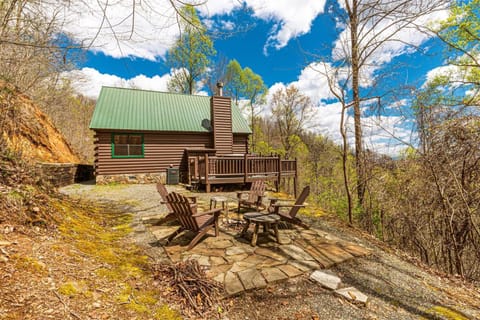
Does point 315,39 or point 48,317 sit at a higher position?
point 315,39

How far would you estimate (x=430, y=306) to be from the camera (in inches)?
91.8

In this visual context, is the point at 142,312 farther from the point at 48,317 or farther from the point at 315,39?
the point at 315,39

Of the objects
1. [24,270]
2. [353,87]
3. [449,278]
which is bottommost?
[449,278]

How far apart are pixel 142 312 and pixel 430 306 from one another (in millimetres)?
3077

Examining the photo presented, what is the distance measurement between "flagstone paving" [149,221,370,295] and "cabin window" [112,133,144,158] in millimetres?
7931

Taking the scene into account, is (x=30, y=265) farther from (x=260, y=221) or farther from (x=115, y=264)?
(x=260, y=221)

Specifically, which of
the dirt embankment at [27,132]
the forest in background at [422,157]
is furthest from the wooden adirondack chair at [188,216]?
the dirt embankment at [27,132]

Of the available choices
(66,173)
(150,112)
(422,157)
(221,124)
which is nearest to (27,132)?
(66,173)

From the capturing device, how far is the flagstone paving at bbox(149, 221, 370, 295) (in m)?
2.61

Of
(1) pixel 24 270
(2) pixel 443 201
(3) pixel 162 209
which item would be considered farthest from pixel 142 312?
(2) pixel 443 201

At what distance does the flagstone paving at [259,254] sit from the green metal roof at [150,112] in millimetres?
8400

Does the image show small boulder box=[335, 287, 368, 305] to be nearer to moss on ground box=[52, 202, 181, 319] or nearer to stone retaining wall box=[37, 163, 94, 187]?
moss on ground box=[52, 202, 181, 319]

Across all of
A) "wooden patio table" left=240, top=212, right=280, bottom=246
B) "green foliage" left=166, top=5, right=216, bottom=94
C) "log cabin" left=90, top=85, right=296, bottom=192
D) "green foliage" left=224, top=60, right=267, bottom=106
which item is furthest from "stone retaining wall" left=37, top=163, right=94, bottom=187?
"green foliage" left=224, top=60, right=267, bottom=106

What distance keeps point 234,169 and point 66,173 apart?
7815 mm
